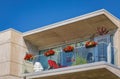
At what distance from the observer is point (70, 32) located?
883 inches

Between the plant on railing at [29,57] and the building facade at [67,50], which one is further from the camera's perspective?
the plant on railing at [29,57]

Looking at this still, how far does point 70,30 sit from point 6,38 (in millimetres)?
3814

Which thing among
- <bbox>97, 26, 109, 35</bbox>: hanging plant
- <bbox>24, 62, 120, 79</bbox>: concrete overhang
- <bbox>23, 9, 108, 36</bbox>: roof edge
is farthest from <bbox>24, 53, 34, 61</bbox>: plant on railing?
<bbox>97, 26, 109, 35</bbox>: hanging plant

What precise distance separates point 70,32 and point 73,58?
2538 mm

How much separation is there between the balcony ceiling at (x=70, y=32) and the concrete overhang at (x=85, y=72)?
292 cm

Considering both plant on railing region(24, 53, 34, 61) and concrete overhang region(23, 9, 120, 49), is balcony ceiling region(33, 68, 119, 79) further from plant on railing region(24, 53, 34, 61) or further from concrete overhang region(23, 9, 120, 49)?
concrete overhang region(23, 9, 120, 49)

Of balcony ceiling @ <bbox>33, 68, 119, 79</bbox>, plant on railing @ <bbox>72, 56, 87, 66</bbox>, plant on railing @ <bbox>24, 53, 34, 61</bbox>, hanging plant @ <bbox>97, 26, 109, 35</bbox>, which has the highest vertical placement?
hanging plant @ <bbox>97, 26, 109, 35</bbox>

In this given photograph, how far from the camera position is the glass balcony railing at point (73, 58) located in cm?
1900

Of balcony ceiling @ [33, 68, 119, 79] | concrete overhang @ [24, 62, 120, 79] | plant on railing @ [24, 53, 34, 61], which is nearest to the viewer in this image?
concrete overhang @ [24, 62, 120, 79]

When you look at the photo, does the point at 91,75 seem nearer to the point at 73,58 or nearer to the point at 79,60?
the point at 79,60

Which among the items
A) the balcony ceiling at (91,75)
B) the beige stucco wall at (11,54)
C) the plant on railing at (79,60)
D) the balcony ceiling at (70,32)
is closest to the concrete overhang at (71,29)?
the balcony ceiling at (70,32)

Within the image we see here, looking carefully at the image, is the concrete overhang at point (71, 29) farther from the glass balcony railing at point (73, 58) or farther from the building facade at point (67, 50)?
the glass balcony railing at point (73, 58)

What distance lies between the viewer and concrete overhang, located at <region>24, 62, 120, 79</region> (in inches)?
723

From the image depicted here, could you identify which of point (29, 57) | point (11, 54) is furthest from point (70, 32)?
point (11, 54)
